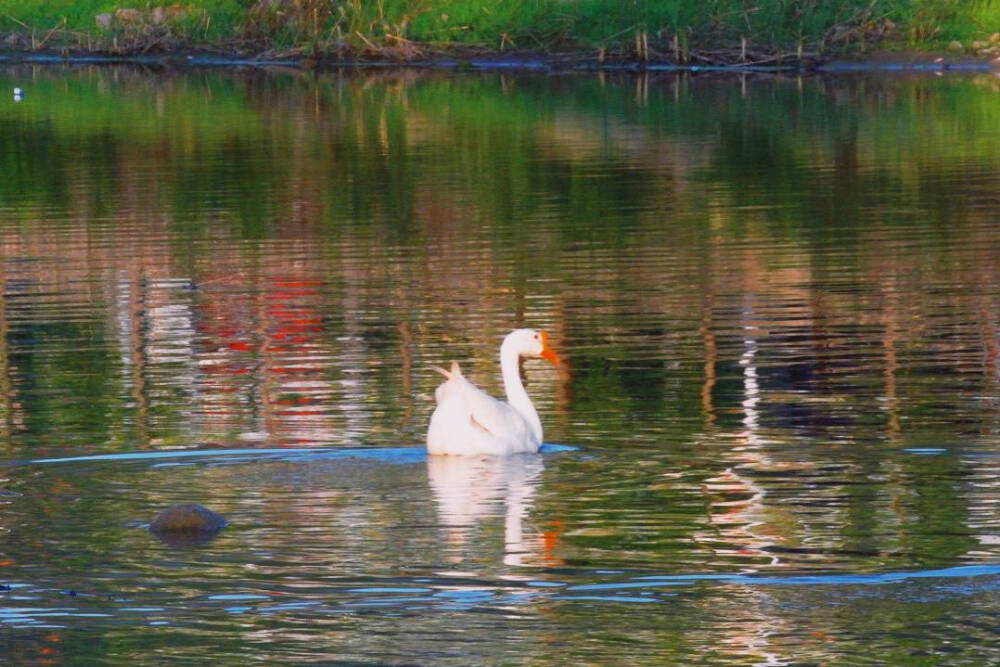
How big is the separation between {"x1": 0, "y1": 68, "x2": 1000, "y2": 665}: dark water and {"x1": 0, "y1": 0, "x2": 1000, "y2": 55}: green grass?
20467 mm

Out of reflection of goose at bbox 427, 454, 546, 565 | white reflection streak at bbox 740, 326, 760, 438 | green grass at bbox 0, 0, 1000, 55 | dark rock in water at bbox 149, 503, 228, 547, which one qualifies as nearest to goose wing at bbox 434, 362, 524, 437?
reflection of goose at bbox 427, 454, 546, 565

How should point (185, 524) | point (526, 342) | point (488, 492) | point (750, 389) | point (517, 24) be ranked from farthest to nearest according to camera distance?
point (517, 24) < point (750, 389) < point (526, 342) < point (488, 492) < point (185, 524)

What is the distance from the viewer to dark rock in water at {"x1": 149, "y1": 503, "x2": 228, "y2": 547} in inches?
427

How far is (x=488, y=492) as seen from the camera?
11.8 m

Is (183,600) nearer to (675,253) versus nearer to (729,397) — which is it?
(729,397)

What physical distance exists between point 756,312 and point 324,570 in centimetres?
842

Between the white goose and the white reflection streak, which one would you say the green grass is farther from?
the white goose

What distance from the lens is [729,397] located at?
1433cm

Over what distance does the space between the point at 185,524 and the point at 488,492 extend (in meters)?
1.69

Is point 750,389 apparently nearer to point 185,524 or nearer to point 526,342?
point 526,342

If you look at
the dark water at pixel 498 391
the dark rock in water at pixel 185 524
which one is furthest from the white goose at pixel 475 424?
the dark rock in water at pixel 185 524

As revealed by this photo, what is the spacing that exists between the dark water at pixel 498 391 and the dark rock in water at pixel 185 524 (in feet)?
0.32

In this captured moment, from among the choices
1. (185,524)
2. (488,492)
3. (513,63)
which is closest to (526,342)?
(488,492)

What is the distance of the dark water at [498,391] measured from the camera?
9.43 metres
